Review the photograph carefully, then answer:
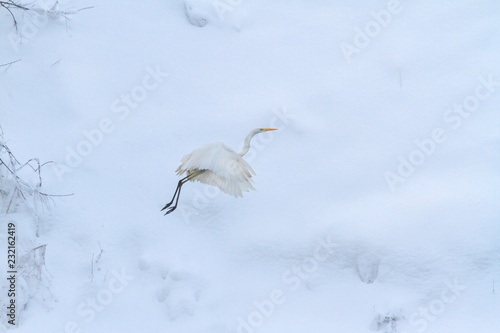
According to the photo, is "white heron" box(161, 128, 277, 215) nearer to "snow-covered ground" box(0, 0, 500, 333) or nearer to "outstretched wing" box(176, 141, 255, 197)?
"outstretched wing" box(176, 141, 255, 197)

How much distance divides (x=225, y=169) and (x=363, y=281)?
5.14ft

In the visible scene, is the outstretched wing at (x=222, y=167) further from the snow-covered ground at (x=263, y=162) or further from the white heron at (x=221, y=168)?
the snow-covered ground at (x=263, y=162)

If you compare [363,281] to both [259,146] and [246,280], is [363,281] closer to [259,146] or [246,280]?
[246,280]

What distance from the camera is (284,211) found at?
219 inches

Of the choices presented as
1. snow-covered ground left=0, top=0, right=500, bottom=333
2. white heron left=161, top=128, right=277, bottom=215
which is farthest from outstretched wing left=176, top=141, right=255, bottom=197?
snow-covered ground left=0, top=0, right=500, bottom=333

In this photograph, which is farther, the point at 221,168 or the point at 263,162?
the point at 263,162

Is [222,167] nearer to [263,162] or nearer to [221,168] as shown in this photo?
[221,168]

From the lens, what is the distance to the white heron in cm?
447

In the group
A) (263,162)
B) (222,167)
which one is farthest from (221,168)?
(263,162)

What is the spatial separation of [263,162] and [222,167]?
1393 millimetres

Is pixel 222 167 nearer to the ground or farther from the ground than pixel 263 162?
farther from the ground

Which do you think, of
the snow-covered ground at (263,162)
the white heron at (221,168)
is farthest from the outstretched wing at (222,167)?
the snow-covered ground at (263,162)

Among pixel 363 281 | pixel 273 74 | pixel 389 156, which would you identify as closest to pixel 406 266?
pixel 363 281

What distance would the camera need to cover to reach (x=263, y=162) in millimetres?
5910
